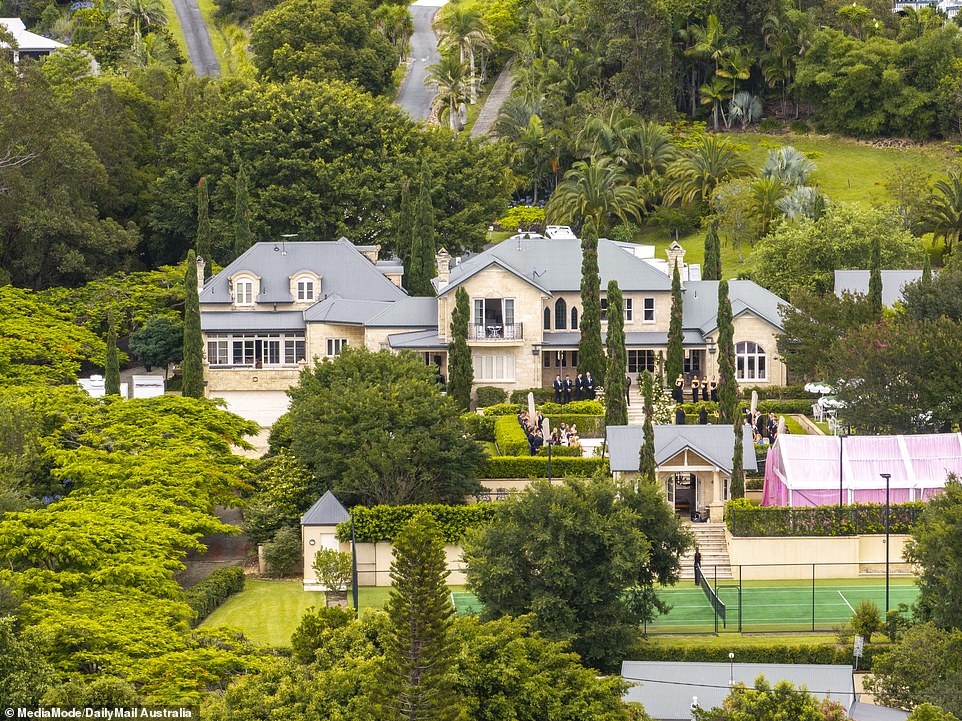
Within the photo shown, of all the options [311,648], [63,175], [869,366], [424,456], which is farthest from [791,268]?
[311,648]

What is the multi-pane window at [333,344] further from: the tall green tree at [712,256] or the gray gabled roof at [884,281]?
the gray gabled roof at [884,281]

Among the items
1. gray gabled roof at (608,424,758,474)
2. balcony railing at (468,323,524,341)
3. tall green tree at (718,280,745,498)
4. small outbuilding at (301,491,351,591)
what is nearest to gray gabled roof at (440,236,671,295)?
balcony railing at (468,323,524,341)

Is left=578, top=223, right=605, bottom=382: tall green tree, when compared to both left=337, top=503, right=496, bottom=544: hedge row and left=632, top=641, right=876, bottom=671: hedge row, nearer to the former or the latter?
left=337, top=503, right=496, bottom=544: hedge row

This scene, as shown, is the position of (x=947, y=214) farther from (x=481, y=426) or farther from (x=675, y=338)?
(x=481, y=426)

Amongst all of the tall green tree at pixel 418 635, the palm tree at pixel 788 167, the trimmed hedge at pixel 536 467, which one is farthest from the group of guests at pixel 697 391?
the tall green tree at pixel 418 635

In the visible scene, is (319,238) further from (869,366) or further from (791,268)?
(869,366)
